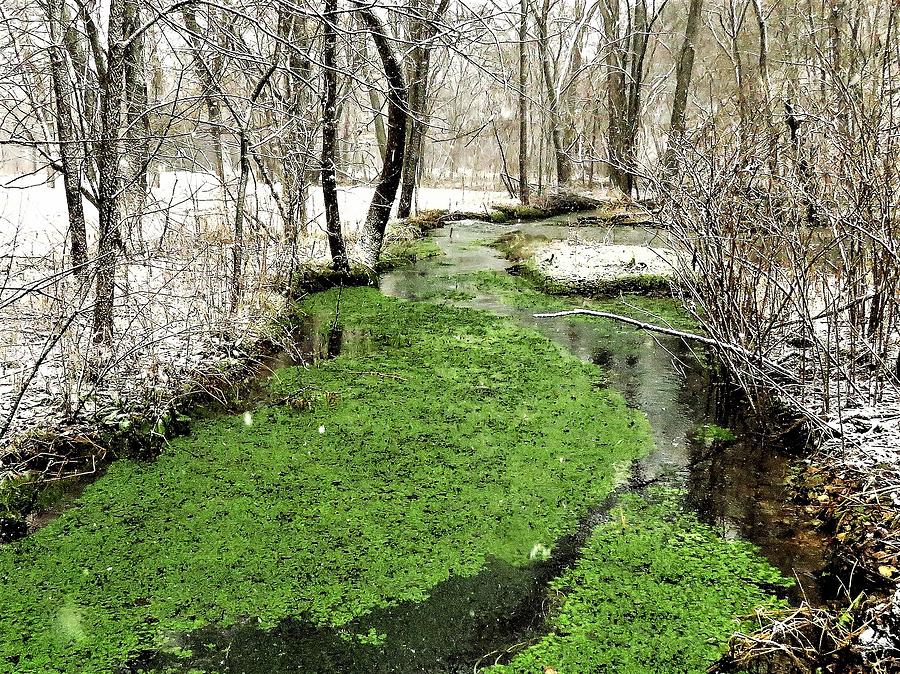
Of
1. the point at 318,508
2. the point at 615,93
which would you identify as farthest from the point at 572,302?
the point at 615,93

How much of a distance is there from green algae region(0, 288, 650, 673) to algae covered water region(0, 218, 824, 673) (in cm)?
1

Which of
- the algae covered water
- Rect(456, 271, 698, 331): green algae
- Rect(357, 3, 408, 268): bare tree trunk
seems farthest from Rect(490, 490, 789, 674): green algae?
Rect(357, 3, 408, 268): bare tree trunk

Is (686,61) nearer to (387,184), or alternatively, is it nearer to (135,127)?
(387,184)

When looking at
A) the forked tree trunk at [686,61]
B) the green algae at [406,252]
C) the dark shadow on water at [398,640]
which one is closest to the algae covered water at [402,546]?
the dark shadow on water at [398,640]

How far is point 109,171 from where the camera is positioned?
462 cm

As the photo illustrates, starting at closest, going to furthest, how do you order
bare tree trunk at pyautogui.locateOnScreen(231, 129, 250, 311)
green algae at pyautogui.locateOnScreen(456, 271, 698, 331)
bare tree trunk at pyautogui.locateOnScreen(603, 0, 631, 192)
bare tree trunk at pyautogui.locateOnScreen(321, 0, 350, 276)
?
bare tree trunk at pyautogui.locateOnScreen(231, 129, 250, 311) < green algae at pyautogui.locateOnScreen(456, 271, 698, 331) < bare tree trunk at pyautogui.locateOnScreen(321, 0, 350, 276) < bare tree trunk at pyautogui.locateOnScreen(603, 0, 631, 192)

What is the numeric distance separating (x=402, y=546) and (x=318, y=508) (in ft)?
1.90

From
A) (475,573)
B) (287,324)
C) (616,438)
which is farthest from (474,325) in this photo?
(475,573)

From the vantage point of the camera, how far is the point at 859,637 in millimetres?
2508

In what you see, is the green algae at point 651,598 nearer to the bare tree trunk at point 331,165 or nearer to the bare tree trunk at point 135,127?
the bare tree trunk at point 135,127

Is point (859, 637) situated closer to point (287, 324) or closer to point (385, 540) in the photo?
point (385, 540)

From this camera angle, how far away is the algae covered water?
2643 millimetres

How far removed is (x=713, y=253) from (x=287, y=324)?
414 cm

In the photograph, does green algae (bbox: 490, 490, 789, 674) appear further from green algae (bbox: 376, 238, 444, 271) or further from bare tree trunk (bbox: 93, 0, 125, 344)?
green algae (bbox: 376, 238, 444, 271)
